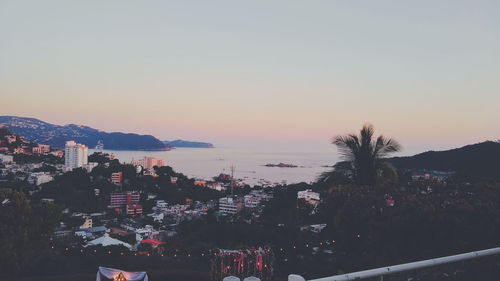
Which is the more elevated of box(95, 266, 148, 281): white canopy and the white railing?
the white railing

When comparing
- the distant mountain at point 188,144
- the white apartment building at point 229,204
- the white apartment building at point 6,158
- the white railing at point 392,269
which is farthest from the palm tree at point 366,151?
the distant mountain at point 188,144

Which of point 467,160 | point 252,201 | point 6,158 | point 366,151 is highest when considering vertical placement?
point 366,151

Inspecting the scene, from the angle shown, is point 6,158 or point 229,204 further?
point 6,158

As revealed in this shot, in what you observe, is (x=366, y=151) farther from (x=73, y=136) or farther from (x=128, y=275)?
(x=73, y=136)

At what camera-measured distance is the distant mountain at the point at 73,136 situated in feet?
325

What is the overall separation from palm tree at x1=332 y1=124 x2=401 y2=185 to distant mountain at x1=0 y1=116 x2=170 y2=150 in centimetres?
10044

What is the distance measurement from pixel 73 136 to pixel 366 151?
352ft

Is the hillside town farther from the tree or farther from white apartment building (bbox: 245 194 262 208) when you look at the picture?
white apartment building (bbox: 245 194 262 208)

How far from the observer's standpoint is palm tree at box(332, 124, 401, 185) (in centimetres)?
797

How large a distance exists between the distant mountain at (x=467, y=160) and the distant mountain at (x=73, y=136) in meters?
93.7

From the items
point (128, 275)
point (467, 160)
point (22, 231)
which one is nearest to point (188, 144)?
point (467, 160)

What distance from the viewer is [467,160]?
16.9m

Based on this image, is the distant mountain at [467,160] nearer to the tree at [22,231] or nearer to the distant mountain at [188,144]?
the tree at [22,231]

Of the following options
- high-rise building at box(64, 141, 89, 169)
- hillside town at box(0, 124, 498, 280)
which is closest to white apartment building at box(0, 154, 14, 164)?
high-rise building at box(64, 141, 89, 169)
